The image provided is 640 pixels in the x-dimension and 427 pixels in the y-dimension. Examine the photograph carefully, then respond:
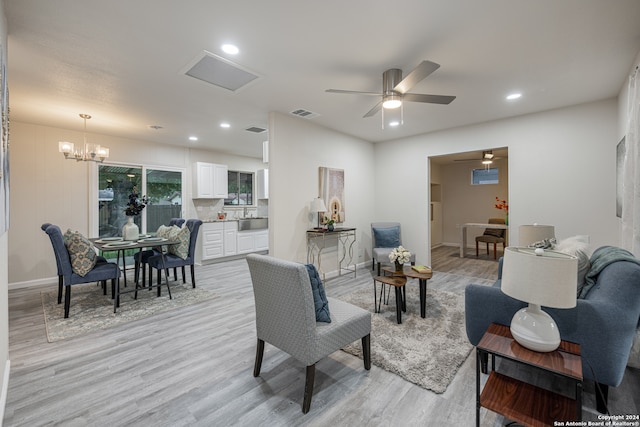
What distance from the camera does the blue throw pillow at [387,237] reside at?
545cm

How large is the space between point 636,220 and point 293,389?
9.44 ft

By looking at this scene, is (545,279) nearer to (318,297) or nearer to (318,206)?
(318,297)

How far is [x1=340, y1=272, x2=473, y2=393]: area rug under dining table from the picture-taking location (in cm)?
218

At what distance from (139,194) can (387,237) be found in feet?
16.6

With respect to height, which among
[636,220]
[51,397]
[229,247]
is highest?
[636,220]

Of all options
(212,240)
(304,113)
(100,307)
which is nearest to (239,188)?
(212,240)

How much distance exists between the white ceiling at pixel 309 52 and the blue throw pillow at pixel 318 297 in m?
1.84

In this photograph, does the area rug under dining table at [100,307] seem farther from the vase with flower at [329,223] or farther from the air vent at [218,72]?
the air vent at [218,72]

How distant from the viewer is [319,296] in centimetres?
196

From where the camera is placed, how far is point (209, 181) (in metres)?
6.60

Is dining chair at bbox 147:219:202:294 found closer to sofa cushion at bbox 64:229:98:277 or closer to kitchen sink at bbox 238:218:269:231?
sofa cushion at bbox 64:229:98:277

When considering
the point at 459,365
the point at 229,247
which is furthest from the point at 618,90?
the point at 229,247

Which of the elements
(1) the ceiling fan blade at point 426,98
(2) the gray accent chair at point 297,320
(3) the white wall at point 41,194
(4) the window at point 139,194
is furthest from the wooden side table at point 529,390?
(3) the white wall at point 41,194

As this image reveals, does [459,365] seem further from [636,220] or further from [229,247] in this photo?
[229,247]
